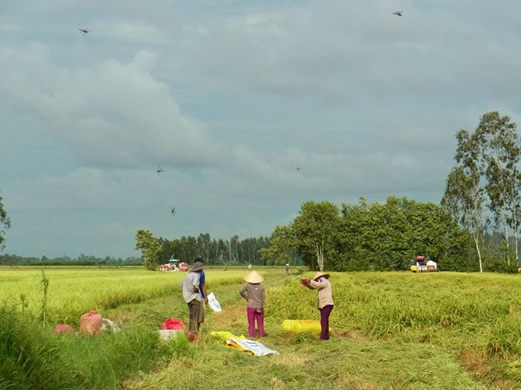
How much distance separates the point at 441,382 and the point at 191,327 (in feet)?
25.3

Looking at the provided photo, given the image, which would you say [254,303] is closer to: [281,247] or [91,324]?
[91,324]

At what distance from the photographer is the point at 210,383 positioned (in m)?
10.3

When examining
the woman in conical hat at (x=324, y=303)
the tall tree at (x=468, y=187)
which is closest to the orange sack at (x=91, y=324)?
the woman in conical hat at (x=324, y=303)

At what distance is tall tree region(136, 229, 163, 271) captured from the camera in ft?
313

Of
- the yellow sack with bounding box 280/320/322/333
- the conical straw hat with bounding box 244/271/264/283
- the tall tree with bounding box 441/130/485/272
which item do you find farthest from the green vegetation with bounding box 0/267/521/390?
the tall tree with bounding box 441/130/485/272

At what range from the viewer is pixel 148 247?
96.9 m

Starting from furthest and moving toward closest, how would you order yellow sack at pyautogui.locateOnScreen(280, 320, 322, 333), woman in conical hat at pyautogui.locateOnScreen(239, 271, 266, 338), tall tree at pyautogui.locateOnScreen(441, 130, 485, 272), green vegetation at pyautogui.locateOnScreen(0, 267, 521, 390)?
1. tall tree at pyautogui.locateOnScreen(441, 130, 485, 272)
2. yellow sack at pyautogui.locateOnScreen(280, 320, 322, 333)
3. woman in conical hat at pyautogui.locateOnScreen(239, 271, 266, 338)
4. green vegetation at pyautogui.locateOnScreen(0, 267, 521, 390)

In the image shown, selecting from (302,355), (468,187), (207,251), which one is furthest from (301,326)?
(207,251)

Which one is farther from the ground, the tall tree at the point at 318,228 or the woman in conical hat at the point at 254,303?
the tall tree at the point at 318,228

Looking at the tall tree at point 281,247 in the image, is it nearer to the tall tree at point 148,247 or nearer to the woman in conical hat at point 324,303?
the tall tree at point 148,247

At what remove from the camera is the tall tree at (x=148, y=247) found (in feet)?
313

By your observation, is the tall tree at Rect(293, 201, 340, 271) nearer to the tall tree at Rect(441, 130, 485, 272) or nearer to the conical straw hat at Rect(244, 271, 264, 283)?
the tall tree at Rect(441, 130, 485, 272)

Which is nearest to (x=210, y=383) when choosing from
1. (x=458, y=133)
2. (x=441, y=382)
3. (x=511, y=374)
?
(x=441, y=382)

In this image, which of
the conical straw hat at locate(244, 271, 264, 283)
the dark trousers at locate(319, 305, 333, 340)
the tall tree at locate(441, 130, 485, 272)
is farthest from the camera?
the tall tree at locate(441, 130, 485, 272)
